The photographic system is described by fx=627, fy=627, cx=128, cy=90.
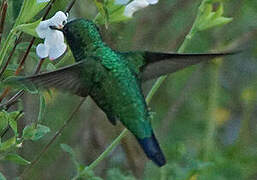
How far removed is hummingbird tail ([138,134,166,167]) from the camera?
114 cm

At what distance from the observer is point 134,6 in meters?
1.28

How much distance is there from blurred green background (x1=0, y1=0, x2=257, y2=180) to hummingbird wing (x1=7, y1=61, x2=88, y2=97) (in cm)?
123

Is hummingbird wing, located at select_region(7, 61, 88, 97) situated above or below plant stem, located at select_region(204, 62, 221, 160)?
above

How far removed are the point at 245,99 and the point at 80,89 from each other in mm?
1918

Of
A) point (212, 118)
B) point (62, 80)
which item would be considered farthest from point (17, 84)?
point (212, 118)

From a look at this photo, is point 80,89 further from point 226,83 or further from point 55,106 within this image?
point 226,83

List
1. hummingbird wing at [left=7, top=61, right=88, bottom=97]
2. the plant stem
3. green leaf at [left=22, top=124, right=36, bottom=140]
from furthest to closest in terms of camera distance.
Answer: the plant stem → green leaf at [left=22, top=124, right=36, bottom=140] → hummingbird wing at [left=7, top=61, right=88, bottom=97]

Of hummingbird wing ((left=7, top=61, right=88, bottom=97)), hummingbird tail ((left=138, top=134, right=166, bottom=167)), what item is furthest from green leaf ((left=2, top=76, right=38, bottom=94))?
hummingbird tail ((left=138, top=134, right=166, bottom=167))

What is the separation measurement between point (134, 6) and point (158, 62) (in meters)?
0.13

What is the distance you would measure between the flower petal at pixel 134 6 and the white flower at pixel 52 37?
15 cm

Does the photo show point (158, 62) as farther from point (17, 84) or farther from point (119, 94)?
point (17, 84)

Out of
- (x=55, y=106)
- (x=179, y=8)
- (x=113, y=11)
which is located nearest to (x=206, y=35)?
(x=179, y=8)

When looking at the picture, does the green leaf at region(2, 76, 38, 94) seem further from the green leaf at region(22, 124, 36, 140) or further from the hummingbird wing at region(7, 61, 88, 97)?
the green leaf at region(22, 124, 36, 140)

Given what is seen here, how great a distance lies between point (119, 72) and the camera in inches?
49.9
